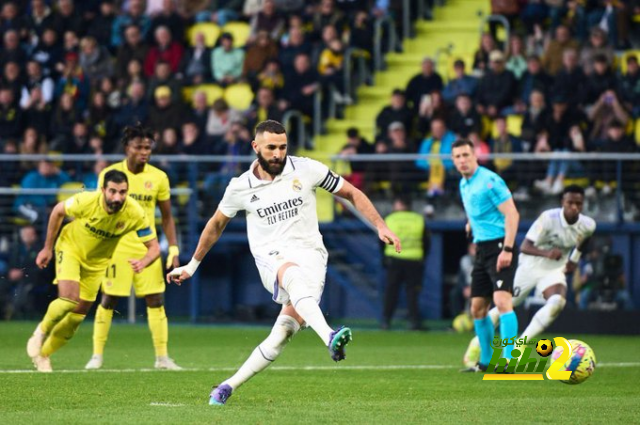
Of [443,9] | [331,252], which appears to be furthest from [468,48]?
[331,252]

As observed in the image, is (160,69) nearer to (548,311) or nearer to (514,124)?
(514,124)

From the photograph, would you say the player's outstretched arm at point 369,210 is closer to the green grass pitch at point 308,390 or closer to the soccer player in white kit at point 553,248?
the green grass pitch at point 308,390

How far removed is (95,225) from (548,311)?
476 cm

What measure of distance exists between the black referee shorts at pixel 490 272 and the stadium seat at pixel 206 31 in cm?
1430

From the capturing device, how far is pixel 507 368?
1297cm

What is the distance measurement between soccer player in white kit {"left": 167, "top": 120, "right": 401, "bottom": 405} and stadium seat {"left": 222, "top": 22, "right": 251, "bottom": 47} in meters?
16.7

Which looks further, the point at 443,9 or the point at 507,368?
the point at 443,9

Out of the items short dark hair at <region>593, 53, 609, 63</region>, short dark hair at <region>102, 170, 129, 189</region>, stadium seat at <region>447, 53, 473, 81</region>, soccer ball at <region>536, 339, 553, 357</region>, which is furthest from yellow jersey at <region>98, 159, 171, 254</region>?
stadium seat at <region>447, 53, 473, 81</region>

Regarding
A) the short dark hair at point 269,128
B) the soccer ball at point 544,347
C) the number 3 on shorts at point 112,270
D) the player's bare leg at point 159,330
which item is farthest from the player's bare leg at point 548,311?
the short dark hair at point 269,128

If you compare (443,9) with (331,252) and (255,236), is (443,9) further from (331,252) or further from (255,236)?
(255,236)

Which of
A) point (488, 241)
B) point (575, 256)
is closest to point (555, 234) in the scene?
point (575, 256)

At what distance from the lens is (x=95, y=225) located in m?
12.8

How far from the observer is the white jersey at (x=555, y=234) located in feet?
48.6

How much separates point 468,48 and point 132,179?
41.3 feet
